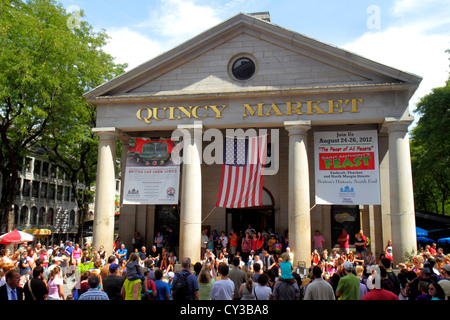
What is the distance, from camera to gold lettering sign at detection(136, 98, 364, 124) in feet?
60.6

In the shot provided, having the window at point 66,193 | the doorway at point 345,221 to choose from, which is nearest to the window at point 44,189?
the window at point 66,193

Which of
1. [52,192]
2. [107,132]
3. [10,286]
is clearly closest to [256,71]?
[107,132]

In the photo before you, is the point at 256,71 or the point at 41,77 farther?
the point at 41,77

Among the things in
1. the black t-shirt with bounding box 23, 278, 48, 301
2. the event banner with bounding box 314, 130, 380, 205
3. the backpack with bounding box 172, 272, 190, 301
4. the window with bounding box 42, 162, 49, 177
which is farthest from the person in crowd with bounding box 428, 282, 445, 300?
the window with bounding box 42, 162, 49, 177

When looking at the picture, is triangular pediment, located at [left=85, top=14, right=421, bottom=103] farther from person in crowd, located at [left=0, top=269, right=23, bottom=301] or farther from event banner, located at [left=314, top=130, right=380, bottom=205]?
person in crowd, located at [left=0, top=269, right=23, bottom=301]

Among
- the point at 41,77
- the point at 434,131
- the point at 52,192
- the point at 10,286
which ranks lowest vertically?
the point at 10,286

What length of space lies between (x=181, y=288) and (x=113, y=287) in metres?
1.43

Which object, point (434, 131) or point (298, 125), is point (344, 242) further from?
point (434, 131)

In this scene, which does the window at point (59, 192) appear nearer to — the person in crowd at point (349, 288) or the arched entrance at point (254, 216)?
the arched entrance at point (254, 216)

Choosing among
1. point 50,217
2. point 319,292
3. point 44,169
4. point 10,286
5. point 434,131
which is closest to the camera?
point 319,292

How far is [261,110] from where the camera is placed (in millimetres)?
19031

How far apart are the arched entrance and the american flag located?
4076 mm

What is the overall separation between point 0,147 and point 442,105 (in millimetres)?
32115
